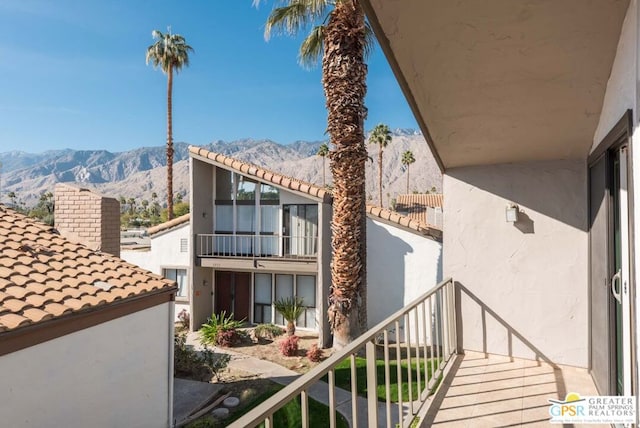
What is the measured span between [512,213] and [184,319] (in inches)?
513

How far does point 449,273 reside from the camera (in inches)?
188

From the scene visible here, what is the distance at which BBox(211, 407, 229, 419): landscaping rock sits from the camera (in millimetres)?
7270

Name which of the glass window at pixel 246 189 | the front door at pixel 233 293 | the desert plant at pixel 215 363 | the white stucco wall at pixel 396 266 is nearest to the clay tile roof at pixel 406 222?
the white stucco wall at pixel 396 266

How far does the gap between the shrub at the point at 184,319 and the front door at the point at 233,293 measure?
1.12m

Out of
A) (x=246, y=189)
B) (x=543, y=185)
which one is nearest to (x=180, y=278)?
(x=246, y=189)

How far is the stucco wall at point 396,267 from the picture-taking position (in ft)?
38.0

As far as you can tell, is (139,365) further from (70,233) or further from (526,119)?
(526,119)

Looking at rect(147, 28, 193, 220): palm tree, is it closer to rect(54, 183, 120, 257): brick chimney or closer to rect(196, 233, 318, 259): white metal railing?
rect(196, 233, 318, 259): white metal railing

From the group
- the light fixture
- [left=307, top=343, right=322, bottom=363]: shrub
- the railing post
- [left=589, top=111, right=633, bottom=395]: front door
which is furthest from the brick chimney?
[left=589, top=111, right=633, bottom=395]: front door

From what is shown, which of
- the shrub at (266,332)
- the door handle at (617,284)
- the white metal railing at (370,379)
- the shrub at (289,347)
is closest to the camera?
the white metal railing at (370,379)

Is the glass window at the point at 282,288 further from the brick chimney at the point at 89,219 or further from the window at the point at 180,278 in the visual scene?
the brick chimney at the point at 89,219

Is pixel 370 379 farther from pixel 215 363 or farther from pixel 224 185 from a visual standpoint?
pixel 224 185

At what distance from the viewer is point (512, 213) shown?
4426 mm

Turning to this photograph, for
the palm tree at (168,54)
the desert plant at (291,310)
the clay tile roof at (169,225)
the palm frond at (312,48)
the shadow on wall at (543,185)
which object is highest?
the palm tree at (168,54)
